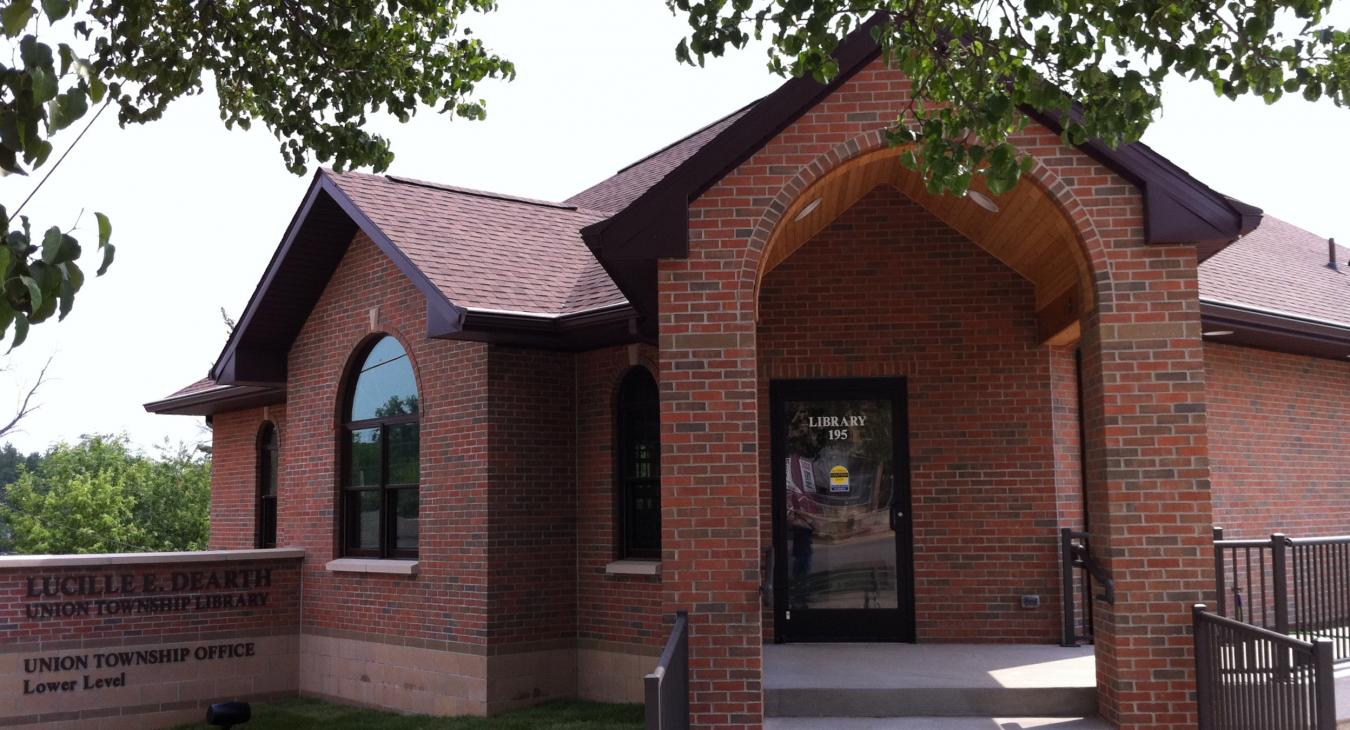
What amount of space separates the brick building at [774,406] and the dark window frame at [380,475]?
0.04 meters

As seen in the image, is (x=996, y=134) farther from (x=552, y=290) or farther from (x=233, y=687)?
(x=233, y=687)

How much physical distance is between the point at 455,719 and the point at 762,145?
6655 millimetres

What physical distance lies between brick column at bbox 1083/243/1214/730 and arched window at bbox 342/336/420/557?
7819 millimetres

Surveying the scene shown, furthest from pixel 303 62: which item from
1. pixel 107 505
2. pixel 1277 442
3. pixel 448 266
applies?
pixel 107 505

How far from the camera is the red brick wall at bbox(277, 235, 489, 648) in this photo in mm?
11508

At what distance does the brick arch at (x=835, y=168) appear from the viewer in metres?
7.32

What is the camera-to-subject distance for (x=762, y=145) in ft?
24.8

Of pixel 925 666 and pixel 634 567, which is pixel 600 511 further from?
pixel 925 666

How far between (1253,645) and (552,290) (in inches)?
301

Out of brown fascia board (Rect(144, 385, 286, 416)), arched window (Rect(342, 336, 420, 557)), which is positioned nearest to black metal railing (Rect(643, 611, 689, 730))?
arched window (Rect(342, 336, 420, 557))

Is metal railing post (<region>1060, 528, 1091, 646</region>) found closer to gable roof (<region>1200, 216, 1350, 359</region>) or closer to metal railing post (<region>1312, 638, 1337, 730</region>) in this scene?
gable roof (<region>1200, 216, 1350, 359</region>)

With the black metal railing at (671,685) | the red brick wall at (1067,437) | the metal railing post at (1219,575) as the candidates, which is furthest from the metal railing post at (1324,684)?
the red brick wall at (1067,437)

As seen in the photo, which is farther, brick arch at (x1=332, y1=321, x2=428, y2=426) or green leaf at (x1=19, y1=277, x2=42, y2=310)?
brick arch at (x1=332, y1=321, x2=428, y2=426)

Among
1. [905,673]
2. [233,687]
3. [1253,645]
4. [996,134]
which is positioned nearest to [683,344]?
[996,134]
